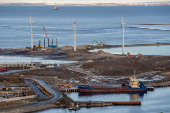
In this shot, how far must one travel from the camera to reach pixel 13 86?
6969 centimetres

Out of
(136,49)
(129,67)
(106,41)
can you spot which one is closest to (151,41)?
(106,41)

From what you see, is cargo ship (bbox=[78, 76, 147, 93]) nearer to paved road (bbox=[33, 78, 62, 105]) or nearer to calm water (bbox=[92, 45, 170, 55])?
paved road (bbox=[33, 78, 62, 105])

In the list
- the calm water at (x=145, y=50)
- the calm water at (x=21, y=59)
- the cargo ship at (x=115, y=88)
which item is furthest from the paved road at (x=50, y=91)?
the calm water at (x=145, y=50)

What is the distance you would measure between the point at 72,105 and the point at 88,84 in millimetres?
15686

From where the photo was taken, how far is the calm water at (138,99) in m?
61.3

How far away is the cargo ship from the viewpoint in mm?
72938

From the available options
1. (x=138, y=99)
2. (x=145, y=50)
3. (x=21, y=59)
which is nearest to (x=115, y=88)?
(x=138, y=99)

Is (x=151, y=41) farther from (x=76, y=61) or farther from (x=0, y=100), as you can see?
(x=0, y=100)

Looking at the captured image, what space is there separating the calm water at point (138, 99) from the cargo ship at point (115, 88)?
69.6 inches

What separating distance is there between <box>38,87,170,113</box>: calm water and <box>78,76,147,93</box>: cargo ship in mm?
1769

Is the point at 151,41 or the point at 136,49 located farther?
the point at 151,41

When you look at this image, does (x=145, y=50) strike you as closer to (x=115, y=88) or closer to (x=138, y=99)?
(x=115, y=88)

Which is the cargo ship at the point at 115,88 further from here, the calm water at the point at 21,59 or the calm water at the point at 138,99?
the calm water at the point at 21,59

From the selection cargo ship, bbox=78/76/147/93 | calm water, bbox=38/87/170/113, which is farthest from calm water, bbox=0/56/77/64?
calm water, bbox=38/87/170/113
